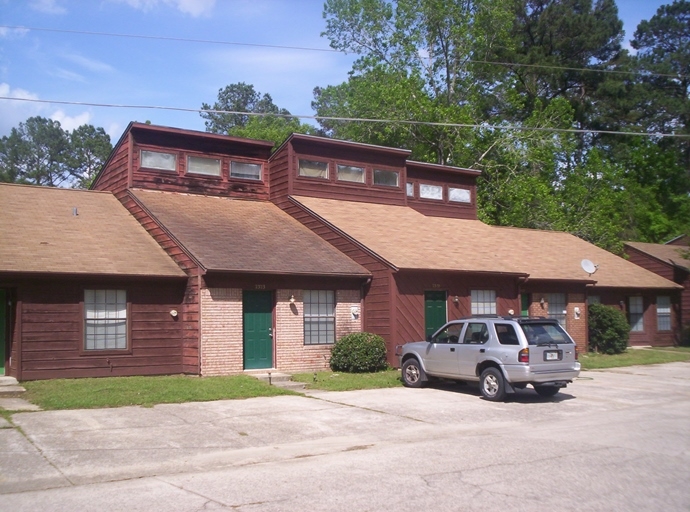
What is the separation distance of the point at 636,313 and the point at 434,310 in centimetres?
1449

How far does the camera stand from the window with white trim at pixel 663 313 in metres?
33.2

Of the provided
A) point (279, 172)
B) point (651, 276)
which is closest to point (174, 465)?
point (279, 172)

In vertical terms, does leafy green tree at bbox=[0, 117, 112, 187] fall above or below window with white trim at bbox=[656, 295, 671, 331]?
above

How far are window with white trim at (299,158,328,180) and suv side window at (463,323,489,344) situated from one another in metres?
11.4

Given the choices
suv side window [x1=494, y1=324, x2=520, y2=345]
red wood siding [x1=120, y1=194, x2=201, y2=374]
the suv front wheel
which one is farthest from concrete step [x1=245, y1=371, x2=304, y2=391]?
suv side window [x1=494, y1=324, x2=520, y2=345]

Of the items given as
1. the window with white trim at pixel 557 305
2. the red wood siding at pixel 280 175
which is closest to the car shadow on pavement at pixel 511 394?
the window with white trim at pixel 557 305

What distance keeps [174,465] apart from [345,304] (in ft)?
40.4

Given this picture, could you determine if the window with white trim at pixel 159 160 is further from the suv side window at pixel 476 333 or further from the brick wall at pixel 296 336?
the suv side window at pixel 476 333

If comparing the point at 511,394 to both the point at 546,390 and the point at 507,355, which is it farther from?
the point at 507,355

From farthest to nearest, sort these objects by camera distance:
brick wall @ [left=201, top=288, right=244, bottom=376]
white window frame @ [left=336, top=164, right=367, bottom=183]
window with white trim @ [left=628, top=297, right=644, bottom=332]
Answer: window with white trim @ [left=628, top=297, right=644, bottom=332] < white window frame @ [left=336, top=164, right=367, bottom=183] < brick wall @ [left=201, top=288, right=244, bottom=376]

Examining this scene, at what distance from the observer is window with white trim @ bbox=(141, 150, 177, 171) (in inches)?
941

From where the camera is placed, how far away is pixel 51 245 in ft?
61.5

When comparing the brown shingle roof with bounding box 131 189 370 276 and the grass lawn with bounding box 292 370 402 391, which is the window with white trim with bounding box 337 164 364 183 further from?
the grass lawn with bounding box 292 370 402 391

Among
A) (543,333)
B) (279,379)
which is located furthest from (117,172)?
(543,333)
